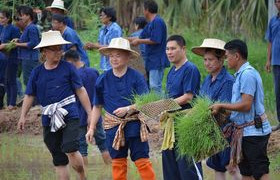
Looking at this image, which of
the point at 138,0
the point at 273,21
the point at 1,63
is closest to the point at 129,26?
the point at 138,0

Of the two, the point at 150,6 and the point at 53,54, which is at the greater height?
the point at 150,6

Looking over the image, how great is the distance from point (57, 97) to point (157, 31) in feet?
13.7

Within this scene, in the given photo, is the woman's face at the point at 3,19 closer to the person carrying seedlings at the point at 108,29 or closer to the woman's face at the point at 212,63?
the person carrying seedlings at the point at 108,29

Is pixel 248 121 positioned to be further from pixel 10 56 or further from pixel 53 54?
pixel 10 56

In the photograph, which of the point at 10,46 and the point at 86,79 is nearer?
the point at 86,79

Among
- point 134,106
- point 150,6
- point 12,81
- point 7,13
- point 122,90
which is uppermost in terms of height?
point 150,6

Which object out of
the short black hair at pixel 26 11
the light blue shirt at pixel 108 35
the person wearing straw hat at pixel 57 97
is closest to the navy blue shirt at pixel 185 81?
the person wearing straw hat at pixel 57 97

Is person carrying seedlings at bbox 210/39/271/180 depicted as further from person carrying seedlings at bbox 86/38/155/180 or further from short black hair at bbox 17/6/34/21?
short black hair at bbox 17/6/34/21

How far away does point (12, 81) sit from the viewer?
15312mm

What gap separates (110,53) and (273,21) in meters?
3.57

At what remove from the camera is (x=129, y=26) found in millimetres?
20938

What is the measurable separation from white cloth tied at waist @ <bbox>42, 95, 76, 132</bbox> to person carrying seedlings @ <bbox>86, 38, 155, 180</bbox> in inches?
16.7

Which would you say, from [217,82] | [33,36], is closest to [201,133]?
[217,82]

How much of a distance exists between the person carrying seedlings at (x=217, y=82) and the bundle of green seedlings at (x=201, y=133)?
46cm
